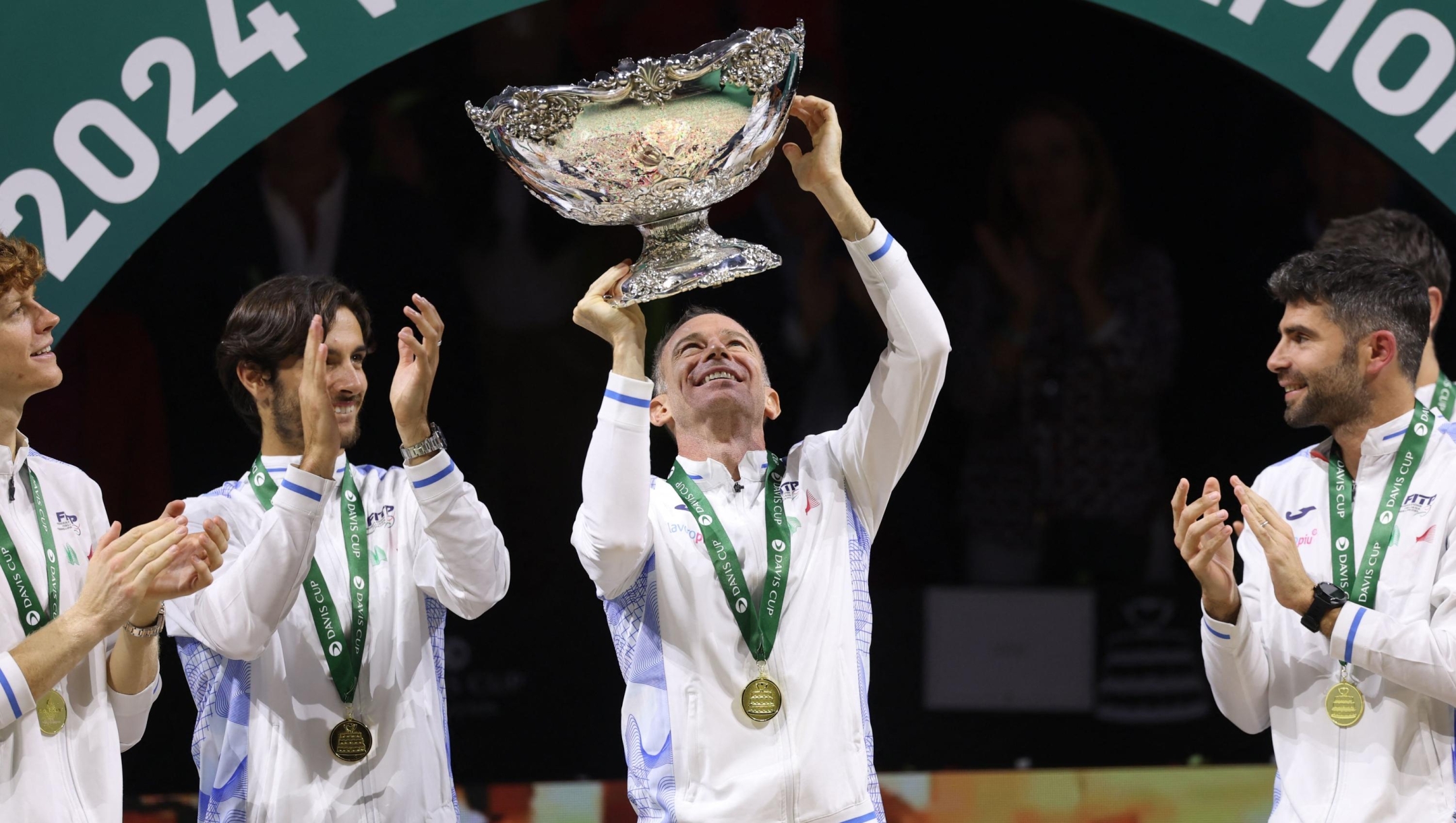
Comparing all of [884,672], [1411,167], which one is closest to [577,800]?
[884,672]

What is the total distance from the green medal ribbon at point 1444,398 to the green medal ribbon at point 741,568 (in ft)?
6.20

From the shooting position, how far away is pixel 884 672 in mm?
5336

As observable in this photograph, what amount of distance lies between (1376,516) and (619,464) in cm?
171

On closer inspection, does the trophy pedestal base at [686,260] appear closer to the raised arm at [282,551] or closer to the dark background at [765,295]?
the raised arm at [282,551]

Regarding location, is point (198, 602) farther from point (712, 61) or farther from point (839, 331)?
point (839, 331)

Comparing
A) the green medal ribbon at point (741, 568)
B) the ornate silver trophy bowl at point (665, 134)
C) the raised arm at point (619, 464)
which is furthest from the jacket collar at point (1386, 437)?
the raised arm at point (619, 464)

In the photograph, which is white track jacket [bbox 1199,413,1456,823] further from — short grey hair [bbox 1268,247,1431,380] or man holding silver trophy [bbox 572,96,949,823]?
man holding silver trophy [bbox 572,96,949,823]

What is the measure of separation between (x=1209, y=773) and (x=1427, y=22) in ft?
8.65

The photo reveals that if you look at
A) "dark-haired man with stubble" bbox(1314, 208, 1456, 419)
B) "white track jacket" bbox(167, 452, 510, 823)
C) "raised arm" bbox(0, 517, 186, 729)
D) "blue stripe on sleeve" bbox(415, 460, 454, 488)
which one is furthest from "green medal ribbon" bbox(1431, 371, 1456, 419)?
"raised arm" bbox(0, 517, 186, 729)

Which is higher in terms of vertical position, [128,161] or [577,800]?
[128,161]

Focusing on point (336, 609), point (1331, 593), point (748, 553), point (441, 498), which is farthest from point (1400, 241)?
point (336, 609)

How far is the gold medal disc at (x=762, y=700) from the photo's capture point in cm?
311

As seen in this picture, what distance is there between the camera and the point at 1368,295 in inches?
138

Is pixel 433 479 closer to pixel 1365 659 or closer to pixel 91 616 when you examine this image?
pixel 91 616
